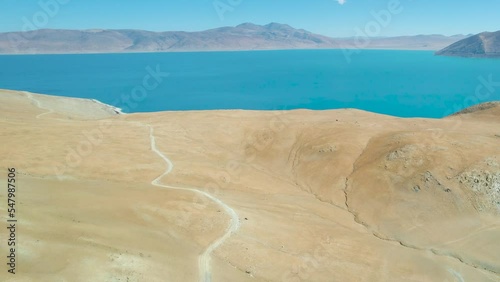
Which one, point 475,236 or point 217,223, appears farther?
point 475,236

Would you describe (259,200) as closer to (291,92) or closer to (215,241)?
(215,241)

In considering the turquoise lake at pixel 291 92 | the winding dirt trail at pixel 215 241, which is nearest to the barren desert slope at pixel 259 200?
the winding dirt trail at pixel 215 241

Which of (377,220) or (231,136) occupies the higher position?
(231,136)

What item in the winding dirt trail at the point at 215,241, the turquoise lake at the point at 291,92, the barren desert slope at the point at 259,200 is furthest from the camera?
the turquoise lake at the point at 291,92

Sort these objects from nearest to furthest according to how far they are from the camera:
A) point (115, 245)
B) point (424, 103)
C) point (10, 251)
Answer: point (10, 251) → point (115, 245) → point (424, 103)

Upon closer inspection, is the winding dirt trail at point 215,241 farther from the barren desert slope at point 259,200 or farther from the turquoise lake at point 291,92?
the turquoise lake at point 291,92

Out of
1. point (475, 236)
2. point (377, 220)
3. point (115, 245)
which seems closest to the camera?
point (115, 245)

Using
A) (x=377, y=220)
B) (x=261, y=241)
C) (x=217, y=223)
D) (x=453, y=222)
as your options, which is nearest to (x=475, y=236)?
(x=453, y=222)

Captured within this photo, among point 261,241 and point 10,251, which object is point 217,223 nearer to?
point 261,241
